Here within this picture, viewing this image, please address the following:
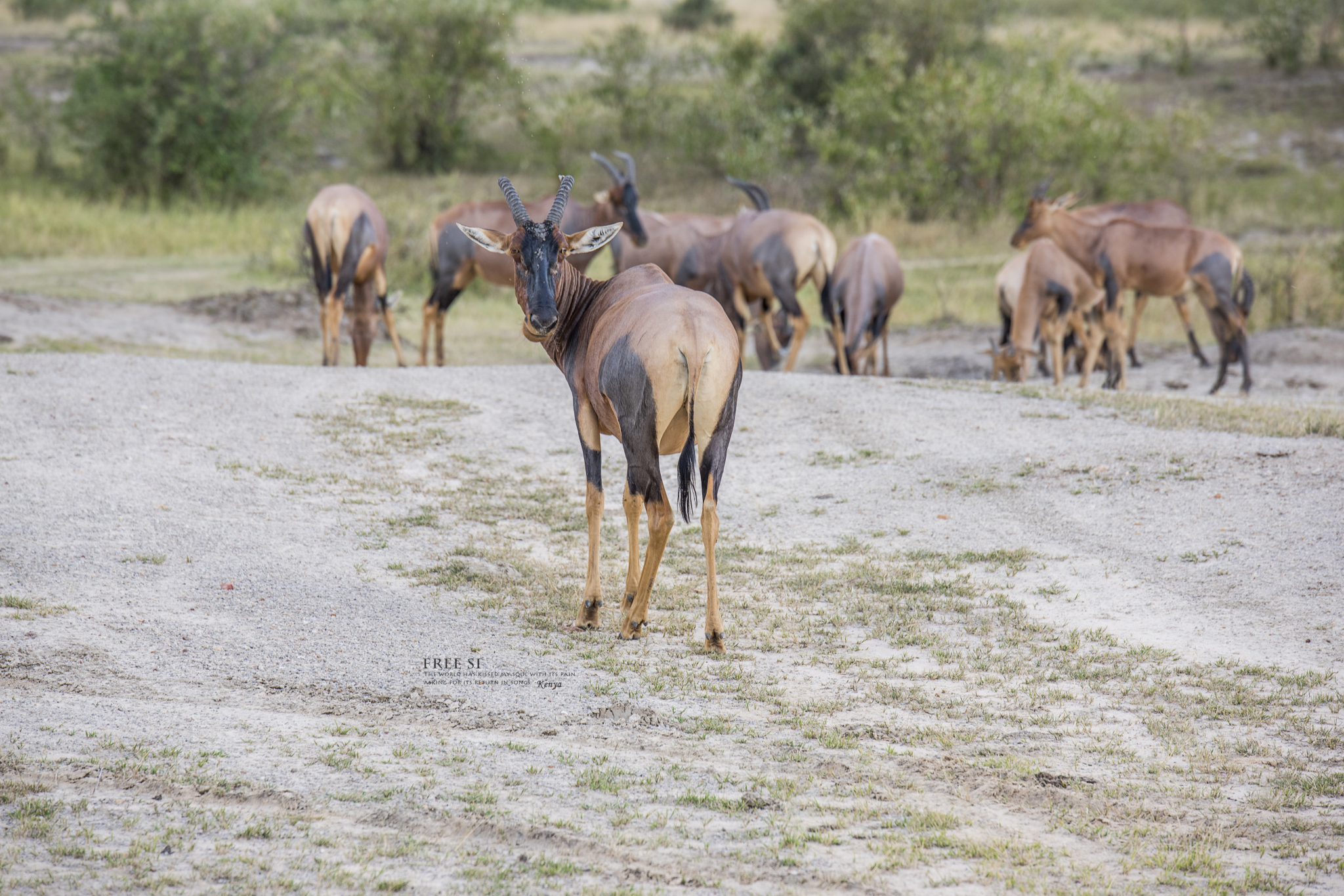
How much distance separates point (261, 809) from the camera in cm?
405

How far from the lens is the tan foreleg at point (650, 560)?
5.80 m

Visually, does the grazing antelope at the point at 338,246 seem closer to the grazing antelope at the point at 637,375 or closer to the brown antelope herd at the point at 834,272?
the brown antelope herd at the point at 834,272

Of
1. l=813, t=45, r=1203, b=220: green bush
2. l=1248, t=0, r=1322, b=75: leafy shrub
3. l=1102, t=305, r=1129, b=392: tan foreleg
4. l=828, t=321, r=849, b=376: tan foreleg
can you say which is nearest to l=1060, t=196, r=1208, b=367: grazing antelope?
l=1102, t=305, r=1129, b=392: tan foreleg

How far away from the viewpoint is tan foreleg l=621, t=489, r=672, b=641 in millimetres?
5805

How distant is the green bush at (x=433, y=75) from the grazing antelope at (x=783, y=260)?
18.8 m

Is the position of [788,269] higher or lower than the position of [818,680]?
higher

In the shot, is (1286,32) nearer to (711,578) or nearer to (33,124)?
(33,124)

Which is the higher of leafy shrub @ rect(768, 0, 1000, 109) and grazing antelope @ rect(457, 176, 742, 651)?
leafy shrub @ rect(768, 0, 1000, 109)

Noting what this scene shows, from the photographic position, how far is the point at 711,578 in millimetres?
5766

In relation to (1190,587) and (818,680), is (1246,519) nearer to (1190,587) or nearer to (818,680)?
(1190,587)

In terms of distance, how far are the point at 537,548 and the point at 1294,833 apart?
4.34 meters

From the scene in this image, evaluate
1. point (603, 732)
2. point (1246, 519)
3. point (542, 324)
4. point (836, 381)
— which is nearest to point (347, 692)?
point (603, 732)

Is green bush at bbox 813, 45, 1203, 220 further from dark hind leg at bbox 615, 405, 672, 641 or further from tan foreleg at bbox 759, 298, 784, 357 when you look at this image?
dark hind leg at bbox 615, 405, 672, 641

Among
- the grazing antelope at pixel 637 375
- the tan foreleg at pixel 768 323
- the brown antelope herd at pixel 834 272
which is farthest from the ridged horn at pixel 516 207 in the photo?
the tan foreleg at pixel 768 323
